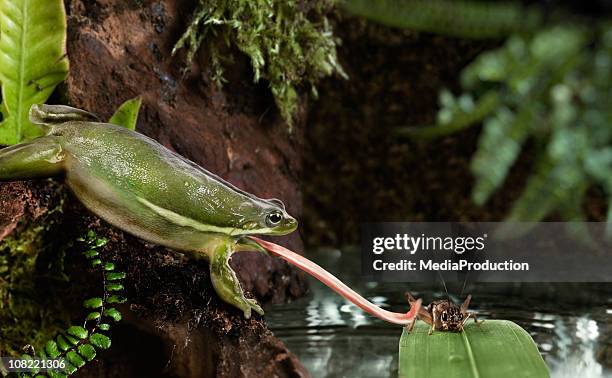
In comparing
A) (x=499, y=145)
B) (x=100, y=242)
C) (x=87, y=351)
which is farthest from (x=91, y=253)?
(x=499, y=145)

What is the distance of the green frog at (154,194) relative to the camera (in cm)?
72

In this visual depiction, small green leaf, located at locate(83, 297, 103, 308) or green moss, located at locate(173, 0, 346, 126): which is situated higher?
green moss, located at locate(173, 0, 346, 126)

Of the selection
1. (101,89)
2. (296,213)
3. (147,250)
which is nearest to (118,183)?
(147,250)

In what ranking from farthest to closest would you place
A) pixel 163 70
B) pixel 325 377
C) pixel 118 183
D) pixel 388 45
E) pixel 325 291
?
pixel 388 45 < pixel 325 291 < pixel 163 70 < pixel 325 377 < pixel 118 183

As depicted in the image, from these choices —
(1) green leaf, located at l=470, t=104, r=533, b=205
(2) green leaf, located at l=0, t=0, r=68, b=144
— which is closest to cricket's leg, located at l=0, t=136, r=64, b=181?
(2) green leaf, located at l=0, t=0, r=68, b=144

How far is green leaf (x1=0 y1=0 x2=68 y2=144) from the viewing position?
2.71 ft

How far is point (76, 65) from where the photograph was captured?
35.1 inches

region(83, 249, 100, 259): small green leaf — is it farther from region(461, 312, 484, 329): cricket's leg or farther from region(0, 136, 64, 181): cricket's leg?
region(461, 312, 484, 329): cricket's leg

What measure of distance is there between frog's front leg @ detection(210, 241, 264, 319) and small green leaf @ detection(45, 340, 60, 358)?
0.67 feet

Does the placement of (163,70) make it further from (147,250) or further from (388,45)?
(388,45)

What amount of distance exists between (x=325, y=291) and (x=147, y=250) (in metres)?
0.49

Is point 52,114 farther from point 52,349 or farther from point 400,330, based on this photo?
point 400,330

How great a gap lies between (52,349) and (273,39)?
0.62 metres

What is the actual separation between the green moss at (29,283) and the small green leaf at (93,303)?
8 centimetres
